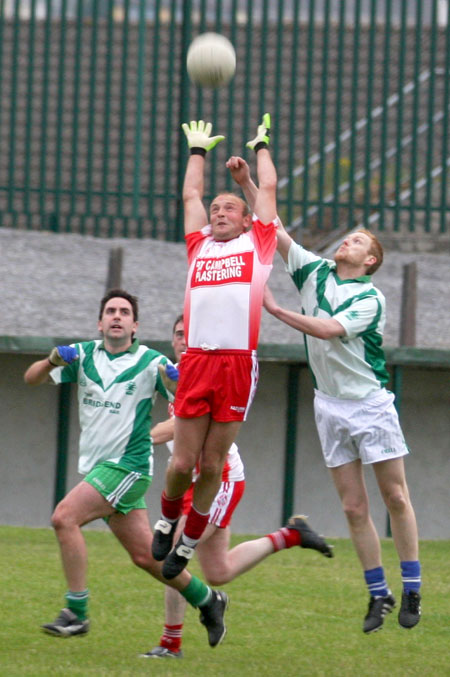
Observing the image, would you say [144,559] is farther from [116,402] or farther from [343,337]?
[343,337]

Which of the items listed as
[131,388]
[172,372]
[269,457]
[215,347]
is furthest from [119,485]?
[269,457]

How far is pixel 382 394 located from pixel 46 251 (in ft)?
32.1

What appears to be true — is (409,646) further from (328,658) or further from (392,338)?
(392,338)

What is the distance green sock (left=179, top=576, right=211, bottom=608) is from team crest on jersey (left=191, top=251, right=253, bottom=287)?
1643 millimetres

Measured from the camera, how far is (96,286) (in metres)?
16.0

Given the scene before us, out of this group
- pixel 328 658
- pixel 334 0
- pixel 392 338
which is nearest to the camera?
pixel 328 658

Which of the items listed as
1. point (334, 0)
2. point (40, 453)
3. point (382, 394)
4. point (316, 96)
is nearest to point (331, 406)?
point (382, 394)

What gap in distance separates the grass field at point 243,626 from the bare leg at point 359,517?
57 cm

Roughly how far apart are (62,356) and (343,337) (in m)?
1.59

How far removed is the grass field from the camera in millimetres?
7000

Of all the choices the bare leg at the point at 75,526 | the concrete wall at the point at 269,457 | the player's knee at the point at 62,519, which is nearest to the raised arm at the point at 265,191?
the bare leg at the point at 75,526

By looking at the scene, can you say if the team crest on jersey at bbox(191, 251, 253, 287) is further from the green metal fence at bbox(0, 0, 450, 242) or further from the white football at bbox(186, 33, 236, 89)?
the green metal fence at bbox(0, 0, 450, 242)

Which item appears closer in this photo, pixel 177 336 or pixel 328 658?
pixel 328 658

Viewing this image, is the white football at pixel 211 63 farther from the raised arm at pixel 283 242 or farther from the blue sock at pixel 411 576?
the blue sock at pixel 411 576
